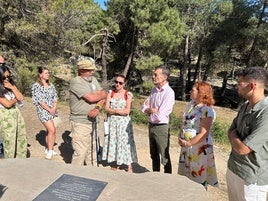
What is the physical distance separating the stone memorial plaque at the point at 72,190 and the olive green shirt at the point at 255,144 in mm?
1263

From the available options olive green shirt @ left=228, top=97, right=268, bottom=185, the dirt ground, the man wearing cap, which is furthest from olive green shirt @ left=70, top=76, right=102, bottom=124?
olive green shirt @ left=228, top=97, right=268, bottom=185

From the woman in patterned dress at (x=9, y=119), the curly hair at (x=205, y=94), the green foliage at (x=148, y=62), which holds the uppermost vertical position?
the green foliage at (x=148, y=62)

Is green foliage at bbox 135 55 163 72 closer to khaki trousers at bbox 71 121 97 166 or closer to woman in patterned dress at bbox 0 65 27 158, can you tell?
khaki trousers at bbox 71 121 97 166

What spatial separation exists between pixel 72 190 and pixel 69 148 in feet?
10.5

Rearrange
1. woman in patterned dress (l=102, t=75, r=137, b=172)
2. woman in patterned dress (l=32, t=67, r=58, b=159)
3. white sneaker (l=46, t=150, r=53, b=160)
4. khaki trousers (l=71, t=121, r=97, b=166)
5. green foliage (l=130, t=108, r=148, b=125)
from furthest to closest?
1. green foliage (l=130, t=108, r=148, b=125)
2. white sneaker (l=46, t=150, r=53, b=160)
3. woman in patterned dress (l=32, t=67, r=58, b=159)
4. woman in patterned dress (l=102, t=75, r=137, b=172)
5. khaki trousers (l=71, t=121, r=97, b=166)

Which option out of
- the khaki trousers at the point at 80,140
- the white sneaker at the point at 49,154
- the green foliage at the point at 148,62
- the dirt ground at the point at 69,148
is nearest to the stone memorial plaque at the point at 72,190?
the khaki trousers at the point at 80,140

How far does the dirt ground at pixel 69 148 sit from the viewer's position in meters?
5.28

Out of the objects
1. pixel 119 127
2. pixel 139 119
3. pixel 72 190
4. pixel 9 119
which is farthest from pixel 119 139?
pixel 139 119

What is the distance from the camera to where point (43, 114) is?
5012 millimetres

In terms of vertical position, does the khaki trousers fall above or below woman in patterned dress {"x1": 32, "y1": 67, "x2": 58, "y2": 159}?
below

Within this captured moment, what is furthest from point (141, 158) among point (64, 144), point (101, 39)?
point (101, 39)

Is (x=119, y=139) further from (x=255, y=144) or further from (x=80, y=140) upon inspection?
(x=255, y=144)

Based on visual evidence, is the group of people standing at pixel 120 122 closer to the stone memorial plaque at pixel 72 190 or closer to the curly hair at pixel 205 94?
the curly hair at pixel 205 94

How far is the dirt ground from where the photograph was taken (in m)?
5.28
